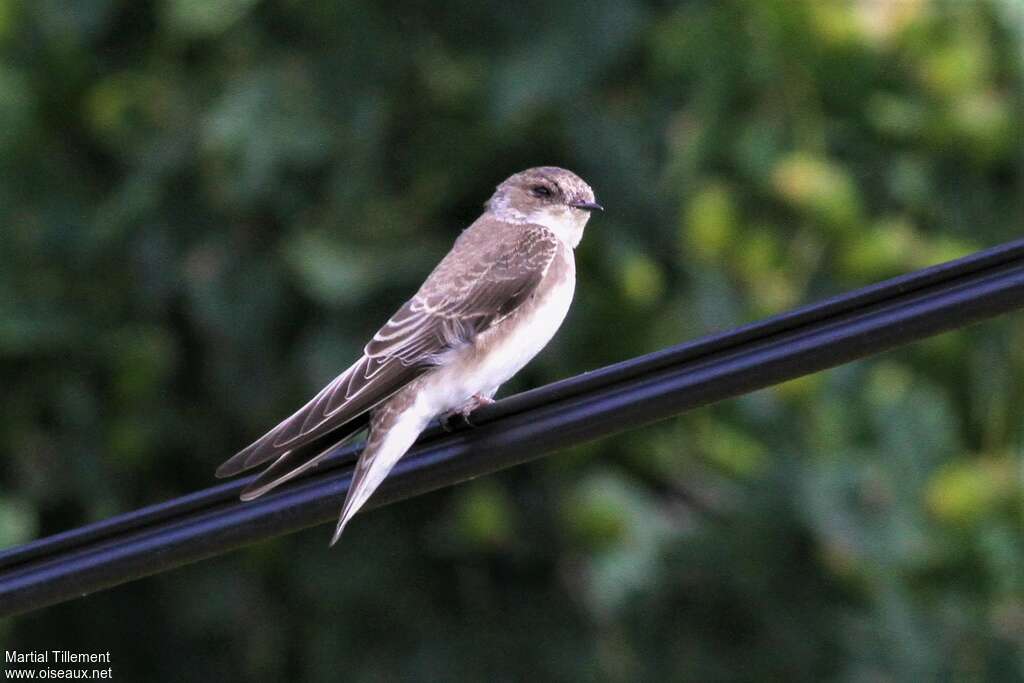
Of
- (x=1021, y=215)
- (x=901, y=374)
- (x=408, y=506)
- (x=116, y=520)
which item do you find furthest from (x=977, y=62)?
(x=116, y=520)

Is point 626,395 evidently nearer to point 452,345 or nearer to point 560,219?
point 452,345

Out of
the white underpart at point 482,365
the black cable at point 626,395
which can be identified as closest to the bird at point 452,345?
the white underpart at point 482,365

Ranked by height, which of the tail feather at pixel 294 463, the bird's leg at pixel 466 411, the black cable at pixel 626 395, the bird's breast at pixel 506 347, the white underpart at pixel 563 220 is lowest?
the black cable at pixel 626 395

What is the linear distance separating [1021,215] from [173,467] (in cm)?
321

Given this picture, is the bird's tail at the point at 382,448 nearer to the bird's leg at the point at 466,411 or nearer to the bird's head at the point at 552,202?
the bird's leg at the point at 466,411

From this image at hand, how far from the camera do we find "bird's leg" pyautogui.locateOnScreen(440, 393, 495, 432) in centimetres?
396

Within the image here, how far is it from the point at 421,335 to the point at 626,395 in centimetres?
121

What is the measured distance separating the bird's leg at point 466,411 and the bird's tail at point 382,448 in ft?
0.18

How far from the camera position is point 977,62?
250 inches

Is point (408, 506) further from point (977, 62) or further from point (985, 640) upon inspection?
point (977, 62)

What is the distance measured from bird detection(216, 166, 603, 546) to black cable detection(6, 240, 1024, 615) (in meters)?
0.11

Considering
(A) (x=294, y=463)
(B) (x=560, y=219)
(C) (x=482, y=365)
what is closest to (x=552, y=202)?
(B) (x=560, y=219)

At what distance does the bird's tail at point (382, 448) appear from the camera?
148 inches

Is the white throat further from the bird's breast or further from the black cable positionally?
the black cable
